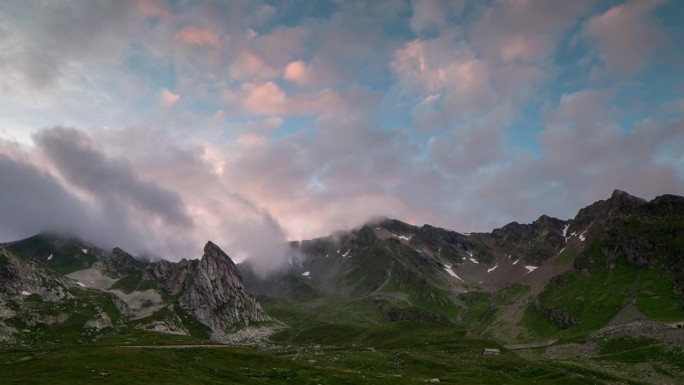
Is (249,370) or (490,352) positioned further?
(490,352)

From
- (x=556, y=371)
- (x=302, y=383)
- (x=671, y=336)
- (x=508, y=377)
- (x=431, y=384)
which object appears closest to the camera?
(x=302, y=383)

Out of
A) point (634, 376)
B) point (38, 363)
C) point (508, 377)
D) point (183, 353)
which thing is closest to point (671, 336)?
point (634, 376)

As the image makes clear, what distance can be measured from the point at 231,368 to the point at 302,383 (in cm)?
2288

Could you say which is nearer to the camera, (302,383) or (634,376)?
(302,383)

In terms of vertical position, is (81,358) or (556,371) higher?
(81,358)

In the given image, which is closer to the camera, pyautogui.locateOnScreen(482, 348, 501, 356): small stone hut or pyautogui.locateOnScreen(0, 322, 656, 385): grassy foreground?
pyautogui.locateOnScreen(0, 322, 656, 385): grassy foreground

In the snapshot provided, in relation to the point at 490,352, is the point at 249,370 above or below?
above

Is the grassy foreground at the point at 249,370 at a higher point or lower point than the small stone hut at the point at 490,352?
higher

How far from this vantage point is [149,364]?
98812 mm

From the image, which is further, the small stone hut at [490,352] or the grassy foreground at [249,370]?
the small stone hut at [490,352]

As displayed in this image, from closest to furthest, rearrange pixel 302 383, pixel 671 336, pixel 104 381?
pixel 104 381 → pixel 302 383 → pixel 671 336

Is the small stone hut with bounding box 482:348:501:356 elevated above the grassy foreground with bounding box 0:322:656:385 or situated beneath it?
situated beneath

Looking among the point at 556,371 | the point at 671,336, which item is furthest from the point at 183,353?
the point at 671,336

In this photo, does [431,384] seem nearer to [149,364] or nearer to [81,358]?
[149,364]
